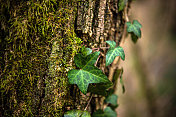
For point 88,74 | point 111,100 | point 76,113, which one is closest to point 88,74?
point 88,74

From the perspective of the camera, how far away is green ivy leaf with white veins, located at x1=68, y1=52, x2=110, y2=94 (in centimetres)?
61

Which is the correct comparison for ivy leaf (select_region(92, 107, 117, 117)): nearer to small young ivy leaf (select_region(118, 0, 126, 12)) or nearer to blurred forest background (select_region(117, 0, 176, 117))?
small young ivy leaf (select_region(118, 0, 126, 12))

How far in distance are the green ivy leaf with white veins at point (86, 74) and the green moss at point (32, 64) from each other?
7cm

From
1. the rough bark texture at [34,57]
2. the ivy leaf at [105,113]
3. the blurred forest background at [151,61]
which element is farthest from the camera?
the blurred forest background at [151,61]

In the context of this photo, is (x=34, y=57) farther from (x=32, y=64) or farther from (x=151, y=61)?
(x=151, y=61)

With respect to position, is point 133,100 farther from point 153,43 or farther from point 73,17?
point 73,17

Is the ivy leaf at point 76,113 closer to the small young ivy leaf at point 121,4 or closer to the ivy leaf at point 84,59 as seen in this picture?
the ivy leaf at point 84,59

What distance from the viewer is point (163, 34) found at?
11.4 feet

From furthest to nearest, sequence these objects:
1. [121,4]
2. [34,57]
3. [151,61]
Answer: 1. [151,61]
2. [121,4]
3. [34,57]

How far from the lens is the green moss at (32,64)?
0.61 m

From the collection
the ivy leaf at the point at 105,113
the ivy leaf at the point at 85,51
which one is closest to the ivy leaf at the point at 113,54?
the ivy leaf at the point at 85,51

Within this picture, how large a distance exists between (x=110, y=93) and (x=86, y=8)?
1.85ft

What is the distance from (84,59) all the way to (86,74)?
0.08 m

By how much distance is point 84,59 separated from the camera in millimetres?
646
